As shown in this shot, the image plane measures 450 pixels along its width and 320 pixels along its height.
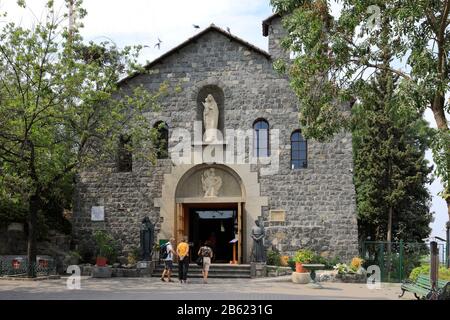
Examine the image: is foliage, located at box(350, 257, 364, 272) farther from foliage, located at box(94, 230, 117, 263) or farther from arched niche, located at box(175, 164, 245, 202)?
foliage, located at box(94, 230, 117, 263)

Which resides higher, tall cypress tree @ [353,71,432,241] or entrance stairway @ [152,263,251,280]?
tall cypress tree @ [353,71,432,241]

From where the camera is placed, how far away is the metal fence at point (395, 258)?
810 inches

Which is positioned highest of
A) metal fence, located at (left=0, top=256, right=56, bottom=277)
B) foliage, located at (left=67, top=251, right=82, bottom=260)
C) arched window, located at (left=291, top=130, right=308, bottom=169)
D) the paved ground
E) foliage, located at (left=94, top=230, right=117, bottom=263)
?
arched window, located at (left=291, top=130, right=308, bottom=169)

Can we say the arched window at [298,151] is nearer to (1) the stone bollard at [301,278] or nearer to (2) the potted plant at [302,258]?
(2) the potted plant at [302,258]

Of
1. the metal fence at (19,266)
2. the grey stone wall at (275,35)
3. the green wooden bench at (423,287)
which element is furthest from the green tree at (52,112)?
the green wooden bench at (423,287)

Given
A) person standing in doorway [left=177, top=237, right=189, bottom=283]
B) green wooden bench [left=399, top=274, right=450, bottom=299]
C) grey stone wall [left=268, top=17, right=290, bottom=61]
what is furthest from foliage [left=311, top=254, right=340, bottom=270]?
grey stone wall [left=268, top=17, right=290, bottom=61]

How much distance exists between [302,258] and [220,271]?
115 inches

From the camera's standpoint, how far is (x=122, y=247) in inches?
834

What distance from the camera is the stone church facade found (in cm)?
2016

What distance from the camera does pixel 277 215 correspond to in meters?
20.3

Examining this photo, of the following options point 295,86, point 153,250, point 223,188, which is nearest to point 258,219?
point 223,188

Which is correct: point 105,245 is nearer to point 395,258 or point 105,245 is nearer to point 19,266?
point 19,266

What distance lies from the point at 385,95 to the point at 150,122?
37.9 ft

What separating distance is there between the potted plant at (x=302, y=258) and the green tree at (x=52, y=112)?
6075 millimetres
